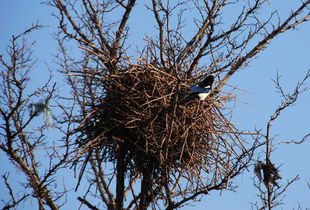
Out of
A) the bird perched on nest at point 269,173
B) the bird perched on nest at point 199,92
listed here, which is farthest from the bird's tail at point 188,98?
the bird perched on nest at point 269,173

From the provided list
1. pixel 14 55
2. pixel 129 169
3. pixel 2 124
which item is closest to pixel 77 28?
pixel 14 55

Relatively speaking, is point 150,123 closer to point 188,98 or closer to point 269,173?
point 188,98

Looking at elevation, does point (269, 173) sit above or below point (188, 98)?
below

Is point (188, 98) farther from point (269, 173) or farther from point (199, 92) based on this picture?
A: point (269, 173)

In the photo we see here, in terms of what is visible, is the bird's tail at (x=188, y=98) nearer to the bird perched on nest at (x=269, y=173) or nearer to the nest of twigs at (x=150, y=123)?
the nest of twigs at (x=150, y=123)

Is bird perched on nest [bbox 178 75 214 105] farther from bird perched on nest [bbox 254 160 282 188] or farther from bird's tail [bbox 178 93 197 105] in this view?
bird perched on nest [bbox 254 160 282 188]

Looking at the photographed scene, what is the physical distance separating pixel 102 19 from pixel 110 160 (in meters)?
2.06

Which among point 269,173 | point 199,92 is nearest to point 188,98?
point 199,92

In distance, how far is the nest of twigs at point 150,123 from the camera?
17.1 feet

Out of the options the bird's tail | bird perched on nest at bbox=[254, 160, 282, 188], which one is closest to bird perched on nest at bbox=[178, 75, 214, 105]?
the bird's tail

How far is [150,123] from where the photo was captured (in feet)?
16.7

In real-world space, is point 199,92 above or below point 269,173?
above

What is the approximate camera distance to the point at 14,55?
663cm

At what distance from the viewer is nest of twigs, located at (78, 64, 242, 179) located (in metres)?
5.20
